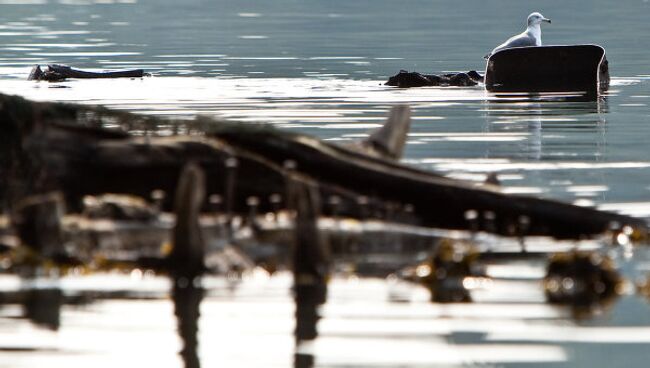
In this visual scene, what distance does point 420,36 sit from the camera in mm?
83812

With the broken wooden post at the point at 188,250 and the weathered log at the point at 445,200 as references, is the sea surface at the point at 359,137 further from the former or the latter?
the weathered log at the point at 445,200

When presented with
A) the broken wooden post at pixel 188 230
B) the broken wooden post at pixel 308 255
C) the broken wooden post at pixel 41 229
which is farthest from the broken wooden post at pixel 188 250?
the broken wooden post at pixel 41 229

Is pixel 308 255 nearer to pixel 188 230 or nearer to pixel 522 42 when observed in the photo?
pixel 188 230

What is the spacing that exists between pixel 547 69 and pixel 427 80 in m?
3.34

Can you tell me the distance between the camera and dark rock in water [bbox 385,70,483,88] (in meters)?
46.0

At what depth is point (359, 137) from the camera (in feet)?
106

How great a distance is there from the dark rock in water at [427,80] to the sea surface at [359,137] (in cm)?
77

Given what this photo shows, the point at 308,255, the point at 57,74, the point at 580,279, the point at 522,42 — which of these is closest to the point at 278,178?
the point at 308,255

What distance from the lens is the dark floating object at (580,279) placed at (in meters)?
16.7

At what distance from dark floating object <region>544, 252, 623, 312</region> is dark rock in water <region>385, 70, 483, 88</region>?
2881 centimetres

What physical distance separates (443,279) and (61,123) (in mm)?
4688

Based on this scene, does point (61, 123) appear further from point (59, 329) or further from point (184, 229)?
point (59, 329)

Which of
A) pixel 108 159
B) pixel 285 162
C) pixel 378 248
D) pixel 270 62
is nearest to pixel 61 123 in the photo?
pixel 108 159

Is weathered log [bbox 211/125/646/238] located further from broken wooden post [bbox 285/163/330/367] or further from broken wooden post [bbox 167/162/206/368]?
broken wooden post [bbox 167/162/206/368]
